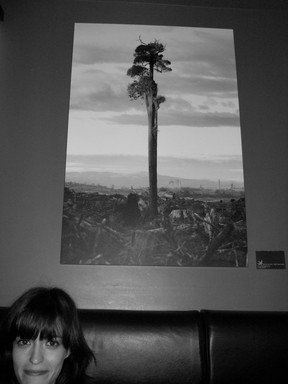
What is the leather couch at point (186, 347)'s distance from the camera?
50.8 inches

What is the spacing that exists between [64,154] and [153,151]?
483mm

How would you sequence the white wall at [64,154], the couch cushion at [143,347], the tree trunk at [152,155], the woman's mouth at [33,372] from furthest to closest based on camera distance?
the tree trunk at [152,155]
the white wall at [64,154]
the couch cushion at [143,347]
the woman's mouth at [33,372]

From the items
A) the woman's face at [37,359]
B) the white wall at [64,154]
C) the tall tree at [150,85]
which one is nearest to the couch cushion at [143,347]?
the woman's face at [37,359]

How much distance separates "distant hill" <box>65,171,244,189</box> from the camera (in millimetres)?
1883

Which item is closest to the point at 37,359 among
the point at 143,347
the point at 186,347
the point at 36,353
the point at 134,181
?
the point at 36,353

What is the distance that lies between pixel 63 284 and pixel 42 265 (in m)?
0.14

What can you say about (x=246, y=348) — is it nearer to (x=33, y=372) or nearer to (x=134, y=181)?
(x=33, y=372)

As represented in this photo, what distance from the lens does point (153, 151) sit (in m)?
1.94

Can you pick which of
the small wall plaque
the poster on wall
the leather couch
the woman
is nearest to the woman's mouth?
the woman

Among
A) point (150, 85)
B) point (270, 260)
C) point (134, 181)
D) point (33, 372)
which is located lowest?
point (33, 372)

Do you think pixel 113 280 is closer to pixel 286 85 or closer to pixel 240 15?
pixel 286 85

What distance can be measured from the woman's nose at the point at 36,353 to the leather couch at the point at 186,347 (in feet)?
0.86

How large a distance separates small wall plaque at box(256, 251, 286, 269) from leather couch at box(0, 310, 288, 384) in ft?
1.30

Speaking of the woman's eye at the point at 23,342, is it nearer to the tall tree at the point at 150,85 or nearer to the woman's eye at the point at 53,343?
the woman's eye at the point at 53,343
